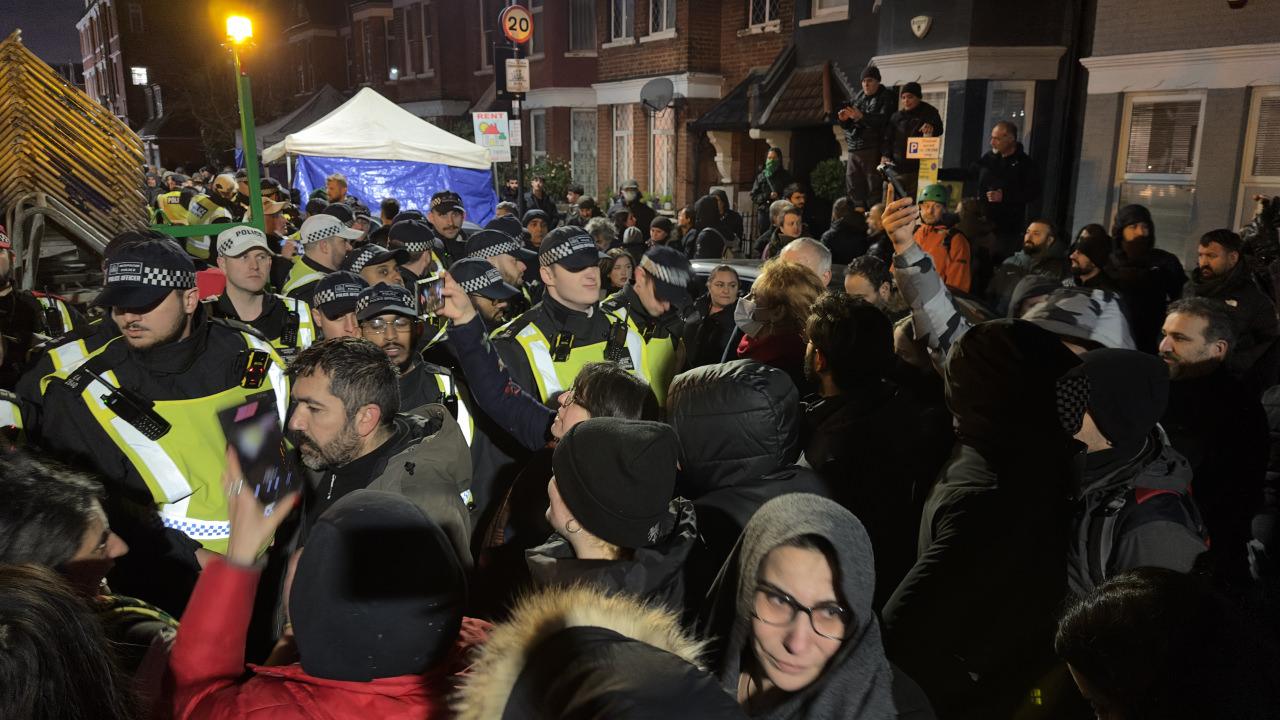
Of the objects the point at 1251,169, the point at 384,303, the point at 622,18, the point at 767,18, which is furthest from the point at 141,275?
the point at 622,18

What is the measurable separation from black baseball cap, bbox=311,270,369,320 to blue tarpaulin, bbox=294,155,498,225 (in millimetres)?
11497

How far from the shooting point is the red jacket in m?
1.57

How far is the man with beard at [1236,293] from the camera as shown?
5098 millimetres

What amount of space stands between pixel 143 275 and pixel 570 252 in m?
1.96

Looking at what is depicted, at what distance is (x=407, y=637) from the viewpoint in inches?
62.6

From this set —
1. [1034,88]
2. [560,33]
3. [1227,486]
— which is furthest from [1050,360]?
[560,33]

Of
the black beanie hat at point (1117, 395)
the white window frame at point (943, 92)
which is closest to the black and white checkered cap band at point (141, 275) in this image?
the black beanie hat at point (1117, 395)

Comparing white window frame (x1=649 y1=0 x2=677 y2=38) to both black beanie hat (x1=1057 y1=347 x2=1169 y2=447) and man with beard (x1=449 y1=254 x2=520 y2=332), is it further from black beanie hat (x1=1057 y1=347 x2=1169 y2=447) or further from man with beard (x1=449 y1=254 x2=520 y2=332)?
black beanie hat (x1=1057 y1=347 x2=1169 y2=447)

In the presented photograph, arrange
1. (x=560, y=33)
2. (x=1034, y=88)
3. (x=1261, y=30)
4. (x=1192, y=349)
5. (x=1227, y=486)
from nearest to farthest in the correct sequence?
1. (x=1227, y=486)
2. (x=1192, y=349)
3. (x=1261, y=30)
4. (x=1034, y=88)
5. (x=560, y=33)

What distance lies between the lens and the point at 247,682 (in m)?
1.64

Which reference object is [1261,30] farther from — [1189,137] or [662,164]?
[662,164]

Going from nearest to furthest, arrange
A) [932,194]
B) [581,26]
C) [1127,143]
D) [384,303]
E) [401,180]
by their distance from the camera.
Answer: [384,303] < [932,194] < [1127,143] < [401,180] < [581,26]

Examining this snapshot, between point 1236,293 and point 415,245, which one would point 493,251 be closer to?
point 415,245

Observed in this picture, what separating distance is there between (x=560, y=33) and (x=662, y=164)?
589 cm
